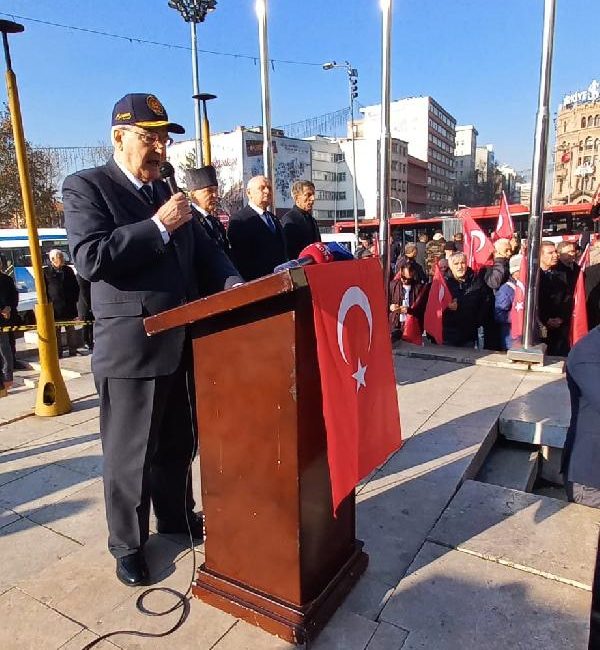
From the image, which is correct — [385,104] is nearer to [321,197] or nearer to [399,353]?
[399,353]

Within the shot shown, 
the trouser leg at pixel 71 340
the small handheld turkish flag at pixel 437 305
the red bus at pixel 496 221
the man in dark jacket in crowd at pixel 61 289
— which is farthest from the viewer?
the red bus at pixel 496 221

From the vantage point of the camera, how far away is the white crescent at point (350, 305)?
1.65 m

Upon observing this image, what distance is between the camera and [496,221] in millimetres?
17953

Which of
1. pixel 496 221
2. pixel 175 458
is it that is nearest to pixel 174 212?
pixel 175 458

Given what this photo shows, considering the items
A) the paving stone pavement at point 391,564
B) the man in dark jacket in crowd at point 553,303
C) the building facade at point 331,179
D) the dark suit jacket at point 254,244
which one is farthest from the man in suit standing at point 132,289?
the building facade at point 331,179

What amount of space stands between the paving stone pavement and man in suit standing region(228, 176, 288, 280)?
5.67 ft

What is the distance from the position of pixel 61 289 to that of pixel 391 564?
7.85 meters

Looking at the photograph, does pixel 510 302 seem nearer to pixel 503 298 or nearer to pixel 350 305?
pixel 503 298

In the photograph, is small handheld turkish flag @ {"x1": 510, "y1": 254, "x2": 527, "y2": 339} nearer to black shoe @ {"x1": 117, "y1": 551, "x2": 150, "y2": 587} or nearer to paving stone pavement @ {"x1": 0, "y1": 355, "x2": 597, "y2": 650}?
paving stone pavement @ {"x1": 0, "y1": 355, "x2": 597, "y2": 650}

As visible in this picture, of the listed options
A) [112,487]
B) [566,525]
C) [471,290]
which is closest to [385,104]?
[471,290]

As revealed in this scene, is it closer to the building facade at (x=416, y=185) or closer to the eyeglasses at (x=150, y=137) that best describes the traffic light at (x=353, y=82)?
the eyeglasses at (x=150, y=137)

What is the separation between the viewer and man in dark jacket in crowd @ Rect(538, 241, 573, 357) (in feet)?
18.9

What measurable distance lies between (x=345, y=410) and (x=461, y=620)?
100 centimetres

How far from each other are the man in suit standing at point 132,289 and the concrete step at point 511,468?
95.8 inches
